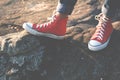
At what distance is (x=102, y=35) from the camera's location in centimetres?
429

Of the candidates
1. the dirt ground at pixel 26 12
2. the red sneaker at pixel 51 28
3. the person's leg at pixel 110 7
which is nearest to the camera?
the person's leg at pixel 110 7

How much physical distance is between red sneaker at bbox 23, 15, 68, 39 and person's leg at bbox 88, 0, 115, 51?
433 millimetres

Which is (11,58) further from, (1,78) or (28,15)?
(28,15)

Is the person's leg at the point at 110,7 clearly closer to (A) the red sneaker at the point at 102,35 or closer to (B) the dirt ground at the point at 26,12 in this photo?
(A) the red sneaker at the point at 102,35

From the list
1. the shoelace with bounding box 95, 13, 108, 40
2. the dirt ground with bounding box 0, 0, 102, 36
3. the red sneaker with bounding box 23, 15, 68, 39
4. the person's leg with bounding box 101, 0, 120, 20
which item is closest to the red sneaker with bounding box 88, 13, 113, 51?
the shoelace with bounding box 95, 13, 108, 40

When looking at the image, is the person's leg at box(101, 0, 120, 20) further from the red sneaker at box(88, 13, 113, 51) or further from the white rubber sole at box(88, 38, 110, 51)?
the white rubber sole at box(88, 38, 110, 51)

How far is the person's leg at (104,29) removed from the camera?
4.15 meters

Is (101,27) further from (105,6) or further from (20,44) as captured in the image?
(20,44)

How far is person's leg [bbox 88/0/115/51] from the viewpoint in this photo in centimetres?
415

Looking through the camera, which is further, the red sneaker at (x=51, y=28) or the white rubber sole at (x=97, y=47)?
the red sneaker at (x=51, y=28)

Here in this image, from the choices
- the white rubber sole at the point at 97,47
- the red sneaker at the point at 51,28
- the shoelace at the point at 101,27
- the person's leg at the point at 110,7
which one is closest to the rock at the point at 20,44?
the red sneaker at the point at 51,28

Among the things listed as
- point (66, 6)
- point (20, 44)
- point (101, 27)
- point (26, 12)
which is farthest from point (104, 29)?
point (26, 12)

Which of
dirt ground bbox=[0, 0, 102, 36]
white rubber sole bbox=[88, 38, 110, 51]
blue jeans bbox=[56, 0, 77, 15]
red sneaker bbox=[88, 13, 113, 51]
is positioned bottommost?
dirt ground bbox=[0, 0, 102, 36]

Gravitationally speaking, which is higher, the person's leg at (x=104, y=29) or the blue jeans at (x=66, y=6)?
the blue jeans at (x=66, y=6)
